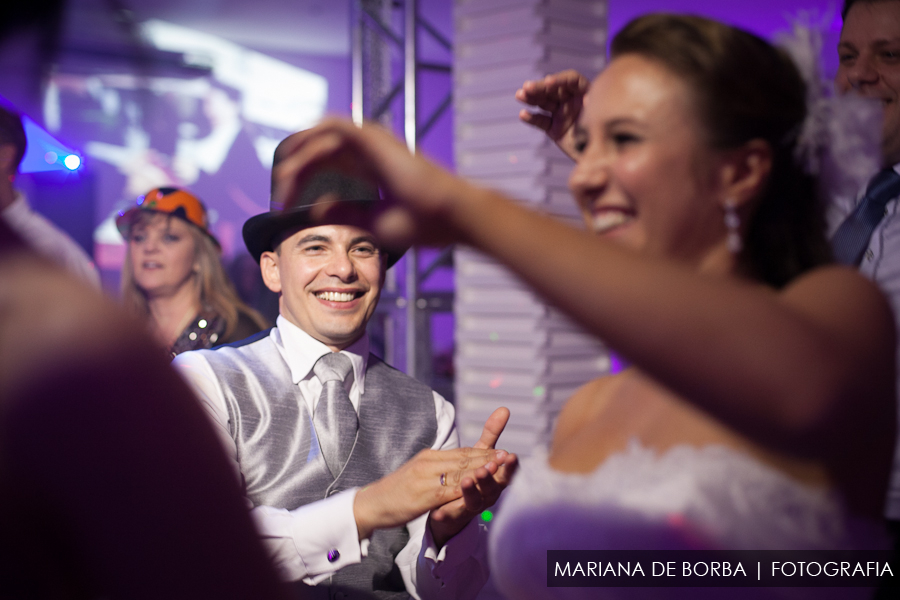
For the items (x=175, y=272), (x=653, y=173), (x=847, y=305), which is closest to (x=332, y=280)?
(x=653, y=173)

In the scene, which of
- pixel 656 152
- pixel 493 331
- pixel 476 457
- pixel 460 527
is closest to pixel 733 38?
pixel 656 152

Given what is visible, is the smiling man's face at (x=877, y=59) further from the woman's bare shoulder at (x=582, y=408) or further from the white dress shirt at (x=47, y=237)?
the white dress shirt at (x=47, y=237)

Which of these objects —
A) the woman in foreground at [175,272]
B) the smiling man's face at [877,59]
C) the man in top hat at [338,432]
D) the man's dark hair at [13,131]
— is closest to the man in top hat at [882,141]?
the smiling man's face at [877,59]

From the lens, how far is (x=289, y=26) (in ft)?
27.5

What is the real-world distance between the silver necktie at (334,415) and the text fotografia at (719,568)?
32.1 inches

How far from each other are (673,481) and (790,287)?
0.96 ft

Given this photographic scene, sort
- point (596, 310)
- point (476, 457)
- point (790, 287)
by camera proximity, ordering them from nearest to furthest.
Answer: point (596, 310) → point (790, 287) → point (476, 457)

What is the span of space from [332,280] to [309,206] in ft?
0.71

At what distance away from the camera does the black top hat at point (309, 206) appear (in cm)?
183

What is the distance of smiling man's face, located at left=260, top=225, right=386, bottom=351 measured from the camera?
178 cm

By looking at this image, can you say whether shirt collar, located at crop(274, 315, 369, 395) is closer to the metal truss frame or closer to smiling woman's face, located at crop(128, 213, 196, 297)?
smiling woman's face, located at crop(128, 213, 196, 297)

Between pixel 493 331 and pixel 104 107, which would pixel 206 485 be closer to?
pixel 493 331

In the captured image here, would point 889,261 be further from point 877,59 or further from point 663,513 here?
point 663,513

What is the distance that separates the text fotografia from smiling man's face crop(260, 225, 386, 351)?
0.94 meters
